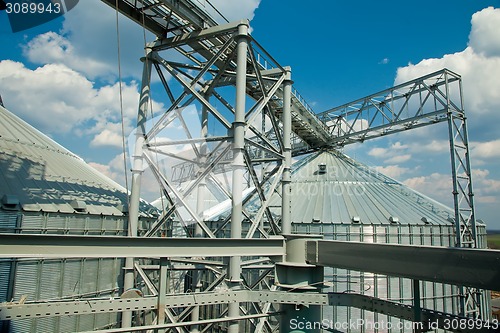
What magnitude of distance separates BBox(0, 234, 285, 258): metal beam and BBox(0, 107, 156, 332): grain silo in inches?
230

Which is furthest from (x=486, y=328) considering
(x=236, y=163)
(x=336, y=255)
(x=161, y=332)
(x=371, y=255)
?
(x=161, y=332)

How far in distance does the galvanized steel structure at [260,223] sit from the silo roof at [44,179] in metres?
2.27

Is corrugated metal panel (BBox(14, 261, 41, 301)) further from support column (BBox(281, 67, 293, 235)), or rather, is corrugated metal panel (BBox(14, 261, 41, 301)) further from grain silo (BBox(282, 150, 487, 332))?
grain silo (BBox(282, 150, 487, 332))

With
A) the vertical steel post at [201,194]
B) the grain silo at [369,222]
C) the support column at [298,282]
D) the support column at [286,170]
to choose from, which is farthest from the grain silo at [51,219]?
the grain silo at [369,222]

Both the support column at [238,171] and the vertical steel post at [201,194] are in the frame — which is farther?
the vertical steel post at [201,194]

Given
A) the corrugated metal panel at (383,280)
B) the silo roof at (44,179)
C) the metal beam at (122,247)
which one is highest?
the silo roof at (44,179)

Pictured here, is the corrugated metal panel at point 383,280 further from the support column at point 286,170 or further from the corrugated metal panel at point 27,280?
the corrugated metal panel at point 27,280

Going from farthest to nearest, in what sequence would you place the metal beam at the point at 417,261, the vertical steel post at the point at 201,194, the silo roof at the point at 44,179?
the vertical steel post at the point at 201,194 < the silo roof at the point at 44,179 < the metal beam at the point at 417,261

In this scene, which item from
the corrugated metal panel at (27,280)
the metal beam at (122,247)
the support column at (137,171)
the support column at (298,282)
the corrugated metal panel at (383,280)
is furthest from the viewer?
the corrugated metal panel at (383,280)

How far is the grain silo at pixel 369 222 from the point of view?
16156 millimetres

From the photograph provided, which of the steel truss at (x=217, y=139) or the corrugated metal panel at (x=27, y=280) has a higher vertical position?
the steel truss at (x=217, y=139)

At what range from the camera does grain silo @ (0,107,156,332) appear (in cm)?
916

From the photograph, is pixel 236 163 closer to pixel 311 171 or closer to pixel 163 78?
pixel 163 78

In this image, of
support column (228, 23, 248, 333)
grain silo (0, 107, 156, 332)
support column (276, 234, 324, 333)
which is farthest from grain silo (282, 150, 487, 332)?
support column (276, 234, 324, 333)
